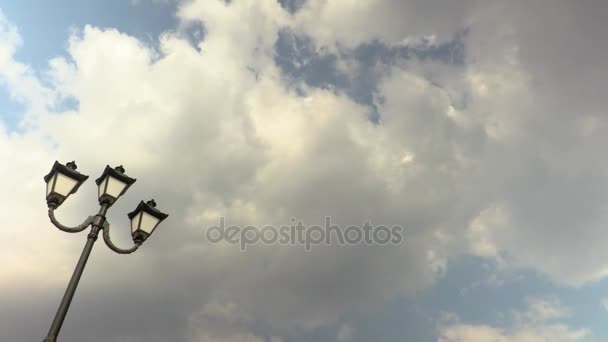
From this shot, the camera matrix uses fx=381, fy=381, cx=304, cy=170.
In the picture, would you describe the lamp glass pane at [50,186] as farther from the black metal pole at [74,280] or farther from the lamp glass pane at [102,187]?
the black metal pole at [74,280]

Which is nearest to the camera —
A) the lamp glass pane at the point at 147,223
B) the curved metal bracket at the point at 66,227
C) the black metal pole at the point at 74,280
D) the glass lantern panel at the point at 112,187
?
the black metal pole at the point at 74,280

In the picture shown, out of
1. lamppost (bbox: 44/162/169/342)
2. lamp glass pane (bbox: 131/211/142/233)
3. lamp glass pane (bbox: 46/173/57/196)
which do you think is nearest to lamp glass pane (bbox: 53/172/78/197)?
lamppost (bbox: 44/162/169/342)

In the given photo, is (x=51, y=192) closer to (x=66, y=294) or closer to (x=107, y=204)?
(x=107, y=204)

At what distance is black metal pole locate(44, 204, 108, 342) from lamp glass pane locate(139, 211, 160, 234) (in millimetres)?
812

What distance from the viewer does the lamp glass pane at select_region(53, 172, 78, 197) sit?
8.11 meters

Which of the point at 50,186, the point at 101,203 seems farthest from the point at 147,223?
the point at 50,186

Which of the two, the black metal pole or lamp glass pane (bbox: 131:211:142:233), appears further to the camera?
lamp glass pane (bbox: 131:211:142:233)

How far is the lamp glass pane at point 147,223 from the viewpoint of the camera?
8852 mm

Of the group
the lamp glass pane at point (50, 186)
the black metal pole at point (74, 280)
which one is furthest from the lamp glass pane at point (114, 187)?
the lamp glass pane at point (50, 186)

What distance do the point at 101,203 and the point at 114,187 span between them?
439 mm

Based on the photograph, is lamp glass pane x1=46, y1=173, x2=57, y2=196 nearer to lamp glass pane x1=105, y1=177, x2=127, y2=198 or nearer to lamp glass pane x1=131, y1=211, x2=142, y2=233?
lamp glass pane x1=105, y1=177, x2=127, y2=198

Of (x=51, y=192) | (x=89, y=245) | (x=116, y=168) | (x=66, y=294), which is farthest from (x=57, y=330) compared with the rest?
(x=116, y=168)

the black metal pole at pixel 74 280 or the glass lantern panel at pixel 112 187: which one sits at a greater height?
the glass lantern panel at pixel 112 187

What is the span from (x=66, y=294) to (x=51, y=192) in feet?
7.48
